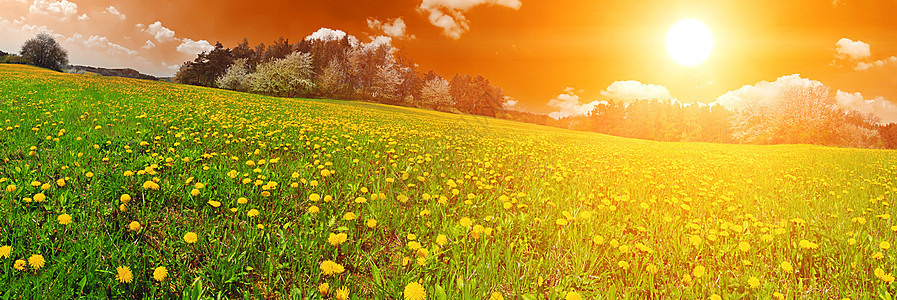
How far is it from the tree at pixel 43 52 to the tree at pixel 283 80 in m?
60.9

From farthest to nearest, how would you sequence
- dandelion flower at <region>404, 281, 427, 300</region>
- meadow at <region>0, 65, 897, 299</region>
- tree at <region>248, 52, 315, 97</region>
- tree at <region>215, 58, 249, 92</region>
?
tree at <region>215, 58, 249, 92</region>, tree at <region>248, 52, 315, 97</region>, meadow at <region>0, 65, 897, 299</region>, dandelion flower at <region>404, 281, 427, 300</region>

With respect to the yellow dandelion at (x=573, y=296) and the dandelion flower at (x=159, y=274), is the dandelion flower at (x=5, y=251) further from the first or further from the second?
the yellow dandelion at (x=573, y=296)

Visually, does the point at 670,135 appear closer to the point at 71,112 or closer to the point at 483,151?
the point at 483,151

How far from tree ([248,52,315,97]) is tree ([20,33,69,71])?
2399 inches

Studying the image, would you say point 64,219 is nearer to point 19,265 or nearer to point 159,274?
point 19,265

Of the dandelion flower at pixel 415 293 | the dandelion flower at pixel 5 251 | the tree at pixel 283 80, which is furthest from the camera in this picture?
the tree at pixel 283 80

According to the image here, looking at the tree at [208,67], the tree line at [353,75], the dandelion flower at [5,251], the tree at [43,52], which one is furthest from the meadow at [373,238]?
the tree at [43,52]

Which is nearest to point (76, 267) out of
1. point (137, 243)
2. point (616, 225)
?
point (137, 243)

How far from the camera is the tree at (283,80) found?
47.0 m

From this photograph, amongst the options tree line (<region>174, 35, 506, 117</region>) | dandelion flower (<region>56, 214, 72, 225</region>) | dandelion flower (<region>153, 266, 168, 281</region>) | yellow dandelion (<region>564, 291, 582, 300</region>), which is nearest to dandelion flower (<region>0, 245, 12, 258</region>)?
dandelion flower (<region>56, 214, 72, 225</region>)

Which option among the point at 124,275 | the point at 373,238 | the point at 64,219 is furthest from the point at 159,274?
the point at 373,238

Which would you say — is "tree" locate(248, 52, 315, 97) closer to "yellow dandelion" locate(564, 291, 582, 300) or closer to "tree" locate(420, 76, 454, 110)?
"tree" locate(420, 76, 454, 110)

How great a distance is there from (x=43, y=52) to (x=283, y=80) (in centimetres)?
6722

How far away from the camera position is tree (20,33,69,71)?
72125mm
